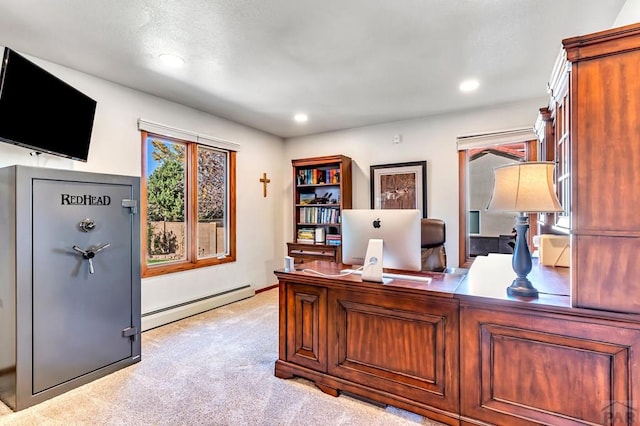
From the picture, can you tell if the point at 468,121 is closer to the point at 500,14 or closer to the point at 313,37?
the point at 500,14

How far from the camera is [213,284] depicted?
4.14 metres

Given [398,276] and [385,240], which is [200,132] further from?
[398,276]

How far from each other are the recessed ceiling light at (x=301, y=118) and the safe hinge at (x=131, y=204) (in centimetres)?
222

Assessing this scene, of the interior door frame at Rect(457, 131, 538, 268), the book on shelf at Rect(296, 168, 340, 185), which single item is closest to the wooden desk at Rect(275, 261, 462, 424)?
the interior door frame at Rect(457, 131, 538, 268)

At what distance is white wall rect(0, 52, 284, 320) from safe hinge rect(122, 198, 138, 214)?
693 millimetres

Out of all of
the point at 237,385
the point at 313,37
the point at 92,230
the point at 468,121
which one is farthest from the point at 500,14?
the point at 92,230

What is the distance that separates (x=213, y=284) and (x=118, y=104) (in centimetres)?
228

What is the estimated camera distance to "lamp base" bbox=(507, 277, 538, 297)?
5.30ft

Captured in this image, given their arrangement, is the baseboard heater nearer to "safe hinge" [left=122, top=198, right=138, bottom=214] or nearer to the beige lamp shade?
"safe hinge" [left=122, top=198, right=138, bottom=214]

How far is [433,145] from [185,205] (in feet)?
10.5

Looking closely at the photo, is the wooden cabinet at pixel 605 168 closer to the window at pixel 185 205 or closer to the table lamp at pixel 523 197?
the table lamp at pixel 523 197

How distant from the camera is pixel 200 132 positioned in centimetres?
397

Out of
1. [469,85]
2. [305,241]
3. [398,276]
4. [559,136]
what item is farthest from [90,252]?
[469,85]

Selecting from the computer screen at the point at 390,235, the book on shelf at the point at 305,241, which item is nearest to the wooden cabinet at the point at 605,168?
the computer screen at the point at 390,235
